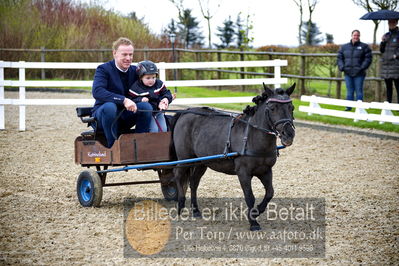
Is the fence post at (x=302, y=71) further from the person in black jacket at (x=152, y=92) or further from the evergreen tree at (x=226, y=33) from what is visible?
the evergreen tree at (x=226, y=33)

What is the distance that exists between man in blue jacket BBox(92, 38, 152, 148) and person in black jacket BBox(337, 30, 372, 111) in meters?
8.45

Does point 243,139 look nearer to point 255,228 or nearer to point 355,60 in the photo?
point 255,228

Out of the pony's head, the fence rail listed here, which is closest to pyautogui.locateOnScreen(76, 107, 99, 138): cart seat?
the pony's head

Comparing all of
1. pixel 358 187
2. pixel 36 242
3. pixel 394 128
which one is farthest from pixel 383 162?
pixel 36 242

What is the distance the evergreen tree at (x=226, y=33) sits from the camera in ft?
132

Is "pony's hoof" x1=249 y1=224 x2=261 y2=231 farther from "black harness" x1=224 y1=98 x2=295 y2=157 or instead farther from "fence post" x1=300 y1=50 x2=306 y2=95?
"fence post" x1=300 y1=50 x2=306 y2=95

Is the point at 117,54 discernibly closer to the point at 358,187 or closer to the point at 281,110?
the point at 281,110

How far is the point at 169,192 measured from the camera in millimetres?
7609

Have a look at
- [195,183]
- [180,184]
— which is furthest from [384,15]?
[180,184]

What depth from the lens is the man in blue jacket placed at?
6926 mm

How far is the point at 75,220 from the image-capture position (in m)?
6.65

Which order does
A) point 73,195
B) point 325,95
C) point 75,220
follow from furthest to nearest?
point 325,95 < point 73,195 < point 75,220

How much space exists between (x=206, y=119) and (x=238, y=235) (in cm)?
140

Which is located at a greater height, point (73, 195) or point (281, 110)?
point (281, 110)
